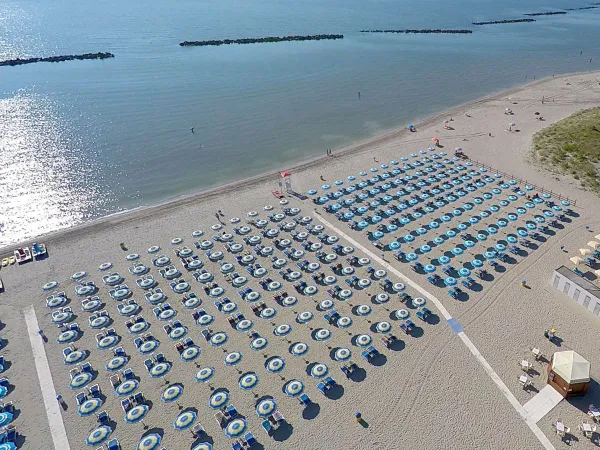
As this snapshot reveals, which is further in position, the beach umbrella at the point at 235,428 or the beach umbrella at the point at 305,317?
the beach umbrella at the point at 305,317

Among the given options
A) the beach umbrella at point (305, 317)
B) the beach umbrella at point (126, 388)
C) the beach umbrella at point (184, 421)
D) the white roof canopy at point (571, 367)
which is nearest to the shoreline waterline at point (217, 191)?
the beach umbrella at point (126, 388)

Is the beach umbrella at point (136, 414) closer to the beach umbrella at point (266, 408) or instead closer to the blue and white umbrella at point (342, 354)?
the beach umbrella at point (266, 408)

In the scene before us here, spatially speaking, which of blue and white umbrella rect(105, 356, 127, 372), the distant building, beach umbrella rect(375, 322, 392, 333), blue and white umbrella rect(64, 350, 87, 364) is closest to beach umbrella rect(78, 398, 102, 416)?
blue and white umbrella rect(105, 356, 127, 372)

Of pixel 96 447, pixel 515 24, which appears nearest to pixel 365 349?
pixel 96 447

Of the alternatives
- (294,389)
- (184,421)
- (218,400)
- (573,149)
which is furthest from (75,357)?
(573,149)

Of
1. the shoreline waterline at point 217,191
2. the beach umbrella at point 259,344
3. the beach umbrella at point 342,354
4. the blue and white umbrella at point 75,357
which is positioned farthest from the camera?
the shoreline waterline at point 217,191

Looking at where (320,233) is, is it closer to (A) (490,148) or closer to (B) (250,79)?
(A) (490,148)
